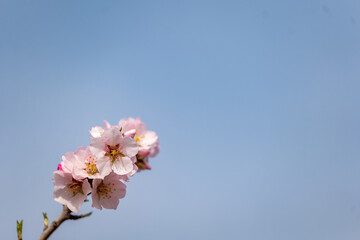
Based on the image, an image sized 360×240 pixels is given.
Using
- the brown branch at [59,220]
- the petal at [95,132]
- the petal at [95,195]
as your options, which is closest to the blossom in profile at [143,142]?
the petal at [95,132]

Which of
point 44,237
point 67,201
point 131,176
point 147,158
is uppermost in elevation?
point 147,158

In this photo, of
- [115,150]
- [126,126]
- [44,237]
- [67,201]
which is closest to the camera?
[44,237]

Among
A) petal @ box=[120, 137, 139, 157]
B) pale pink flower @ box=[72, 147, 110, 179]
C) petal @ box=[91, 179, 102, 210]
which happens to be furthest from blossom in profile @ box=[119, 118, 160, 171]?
petal @ box=[91, 179, 102, 210]

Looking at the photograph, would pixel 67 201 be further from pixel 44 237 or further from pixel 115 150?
pixel 115 150

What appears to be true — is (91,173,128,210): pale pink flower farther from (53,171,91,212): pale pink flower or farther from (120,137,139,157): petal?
(120,137,139,157): petal

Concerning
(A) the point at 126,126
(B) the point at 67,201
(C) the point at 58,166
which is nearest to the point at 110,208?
(B) the point at 67,201

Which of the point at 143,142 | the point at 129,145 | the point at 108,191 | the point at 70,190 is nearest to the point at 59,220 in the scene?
the point at 70,190

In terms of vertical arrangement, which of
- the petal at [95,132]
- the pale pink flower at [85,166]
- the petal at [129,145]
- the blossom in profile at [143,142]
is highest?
the blossom in profile at [143,142]

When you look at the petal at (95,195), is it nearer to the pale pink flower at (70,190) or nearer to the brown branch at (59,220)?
the pale pink flower at (70,190)
